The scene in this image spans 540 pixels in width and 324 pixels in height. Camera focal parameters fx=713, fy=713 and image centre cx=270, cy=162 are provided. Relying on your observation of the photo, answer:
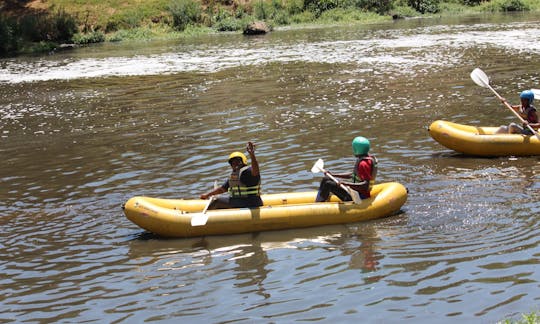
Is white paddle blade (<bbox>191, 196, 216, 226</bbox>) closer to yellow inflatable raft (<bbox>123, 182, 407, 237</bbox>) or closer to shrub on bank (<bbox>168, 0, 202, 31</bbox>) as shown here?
yellow inflatable raft (<bbox>123, 182, 407, 237</bbox>)

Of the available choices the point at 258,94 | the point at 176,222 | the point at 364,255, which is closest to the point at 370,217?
the point at 364,255

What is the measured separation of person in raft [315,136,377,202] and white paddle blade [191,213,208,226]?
1.73 meters

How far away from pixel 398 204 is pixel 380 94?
1051 centimetres

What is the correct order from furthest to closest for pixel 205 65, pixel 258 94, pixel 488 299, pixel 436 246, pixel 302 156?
pixel 205 65 < pixel 258 94 < pixel 302 156 < pixel 436 246 < pixel 488 299

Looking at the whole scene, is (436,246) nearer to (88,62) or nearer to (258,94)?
(258,94)

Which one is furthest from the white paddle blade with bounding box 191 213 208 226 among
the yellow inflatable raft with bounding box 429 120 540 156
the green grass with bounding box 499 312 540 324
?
the yellow inflatable raft with bounding box 429 120 540 156

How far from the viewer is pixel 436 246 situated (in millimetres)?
8797

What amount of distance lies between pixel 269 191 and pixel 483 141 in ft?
13.8

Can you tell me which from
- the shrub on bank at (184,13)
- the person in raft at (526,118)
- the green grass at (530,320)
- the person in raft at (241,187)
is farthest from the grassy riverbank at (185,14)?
the green grass at (530,320)

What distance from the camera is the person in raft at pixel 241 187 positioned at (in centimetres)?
998

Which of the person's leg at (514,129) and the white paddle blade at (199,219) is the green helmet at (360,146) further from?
the person's leg at (514,129)

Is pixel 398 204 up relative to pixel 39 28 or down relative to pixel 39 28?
down

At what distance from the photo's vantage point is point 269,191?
11844 mm

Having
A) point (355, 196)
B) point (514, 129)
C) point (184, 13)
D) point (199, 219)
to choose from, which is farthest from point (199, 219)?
point (184, 13)
